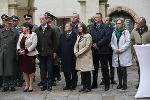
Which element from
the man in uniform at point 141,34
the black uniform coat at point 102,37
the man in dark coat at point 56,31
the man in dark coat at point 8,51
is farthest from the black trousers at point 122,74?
the man in dark coat at point 8,51

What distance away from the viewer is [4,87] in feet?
43.0

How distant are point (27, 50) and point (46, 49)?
0.50 meters

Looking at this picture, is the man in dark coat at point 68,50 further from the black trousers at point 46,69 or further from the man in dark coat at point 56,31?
the man in dark coat at point 56,31

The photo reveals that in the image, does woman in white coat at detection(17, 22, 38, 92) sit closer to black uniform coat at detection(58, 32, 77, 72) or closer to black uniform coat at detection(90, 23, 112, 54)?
black uniform coat at detection(58, 32, 77, 72)

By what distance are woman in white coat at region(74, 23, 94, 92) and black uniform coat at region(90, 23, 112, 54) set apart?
0.83ft

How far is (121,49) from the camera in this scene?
1254 cm

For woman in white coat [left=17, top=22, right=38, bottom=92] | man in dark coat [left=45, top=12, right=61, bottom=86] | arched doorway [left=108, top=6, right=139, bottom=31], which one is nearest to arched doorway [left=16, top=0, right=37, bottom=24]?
man in dark coat [left=45, top=12, right=61, bottom=86]

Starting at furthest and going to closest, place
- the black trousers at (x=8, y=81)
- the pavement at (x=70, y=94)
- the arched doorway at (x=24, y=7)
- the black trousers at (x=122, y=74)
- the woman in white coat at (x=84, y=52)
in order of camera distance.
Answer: the arched doorway at (x=24, y=7)
the black trousers at (x=8, y=81)
the black trousers at (x=122, y=74)
the woman in white coat at (x=84, y=52)
the pavement at (x=70, y=94)

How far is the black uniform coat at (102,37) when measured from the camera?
1261 cm

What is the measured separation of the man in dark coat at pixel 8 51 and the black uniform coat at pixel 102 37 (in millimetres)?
2056

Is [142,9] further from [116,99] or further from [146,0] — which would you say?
[116,99]

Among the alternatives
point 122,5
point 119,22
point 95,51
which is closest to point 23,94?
point 95,51

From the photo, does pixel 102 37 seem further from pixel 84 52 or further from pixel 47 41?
pixel 47 41

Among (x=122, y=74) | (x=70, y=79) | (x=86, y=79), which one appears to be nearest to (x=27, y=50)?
(x=70, y=79)
